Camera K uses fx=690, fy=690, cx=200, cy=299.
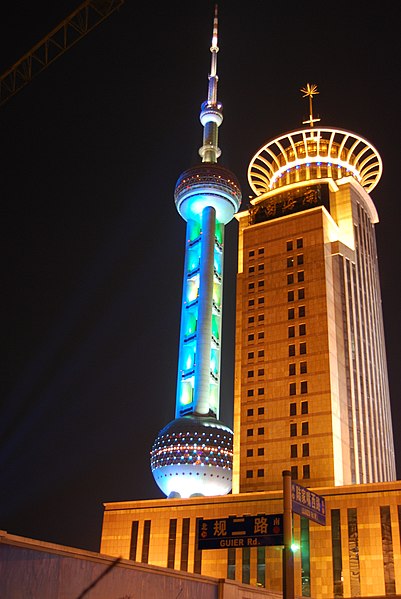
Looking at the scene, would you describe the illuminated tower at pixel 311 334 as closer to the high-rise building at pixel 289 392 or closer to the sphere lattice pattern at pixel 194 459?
the high-rise building at pixel 289 392

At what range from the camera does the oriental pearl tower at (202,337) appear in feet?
363

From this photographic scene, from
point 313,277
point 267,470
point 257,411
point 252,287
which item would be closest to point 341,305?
point 313,277

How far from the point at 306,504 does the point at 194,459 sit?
275ft

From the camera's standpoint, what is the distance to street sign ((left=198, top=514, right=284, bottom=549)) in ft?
85.1

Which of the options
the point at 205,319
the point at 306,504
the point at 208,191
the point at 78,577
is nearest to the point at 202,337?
the point at 205,319

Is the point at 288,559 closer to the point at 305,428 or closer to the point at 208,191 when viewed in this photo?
the point at 305,428

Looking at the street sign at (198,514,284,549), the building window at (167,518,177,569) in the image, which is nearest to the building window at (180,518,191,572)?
the building window at (167,518,177,569)

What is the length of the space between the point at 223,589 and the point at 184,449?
76935mm

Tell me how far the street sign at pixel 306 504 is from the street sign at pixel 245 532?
1.06 m

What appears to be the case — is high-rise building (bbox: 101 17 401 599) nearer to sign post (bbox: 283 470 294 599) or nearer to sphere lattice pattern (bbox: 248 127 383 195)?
sphere lattice pattern (bbox: 248 127 383 195)

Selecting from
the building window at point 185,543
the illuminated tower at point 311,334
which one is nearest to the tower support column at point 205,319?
the illuminated tower at point 311,334

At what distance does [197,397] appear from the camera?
117375mm

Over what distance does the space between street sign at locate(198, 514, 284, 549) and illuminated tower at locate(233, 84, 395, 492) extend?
200ft

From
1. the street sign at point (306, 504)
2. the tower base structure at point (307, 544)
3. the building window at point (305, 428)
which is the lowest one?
the street sign at point (306, 504)
